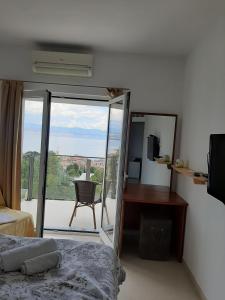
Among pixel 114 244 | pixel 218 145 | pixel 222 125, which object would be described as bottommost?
pixel 114 244

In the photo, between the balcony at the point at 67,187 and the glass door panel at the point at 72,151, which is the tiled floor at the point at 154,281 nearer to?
the balcony at the point at 67,187

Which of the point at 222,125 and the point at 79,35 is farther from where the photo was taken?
the point at 79,35

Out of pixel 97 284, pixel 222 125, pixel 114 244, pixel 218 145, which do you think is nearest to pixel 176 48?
pixel 222 125

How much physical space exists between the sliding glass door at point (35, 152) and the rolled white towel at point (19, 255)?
5.84 feet

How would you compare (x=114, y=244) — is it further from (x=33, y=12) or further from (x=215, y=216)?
(x=33, y=12)

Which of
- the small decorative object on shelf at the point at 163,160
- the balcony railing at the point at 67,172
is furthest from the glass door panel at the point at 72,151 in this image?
the small decorative object on shelf at the point at 163,160

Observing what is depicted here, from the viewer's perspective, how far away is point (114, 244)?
3496 mm

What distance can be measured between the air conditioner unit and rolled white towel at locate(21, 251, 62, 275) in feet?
8.16

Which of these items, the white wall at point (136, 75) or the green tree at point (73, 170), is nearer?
the white wall at point (136, 75)

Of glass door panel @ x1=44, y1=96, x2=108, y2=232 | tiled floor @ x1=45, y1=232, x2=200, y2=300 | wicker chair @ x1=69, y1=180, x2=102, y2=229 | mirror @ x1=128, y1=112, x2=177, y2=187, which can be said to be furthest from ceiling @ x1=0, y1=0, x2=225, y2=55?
tiled floor @ x1=45, y1=232, x2=200, y2=300

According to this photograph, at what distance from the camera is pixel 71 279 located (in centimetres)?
166

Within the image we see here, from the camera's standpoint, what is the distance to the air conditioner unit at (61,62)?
367cm

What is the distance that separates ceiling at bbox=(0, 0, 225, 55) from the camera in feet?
8.29

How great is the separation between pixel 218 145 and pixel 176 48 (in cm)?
189
